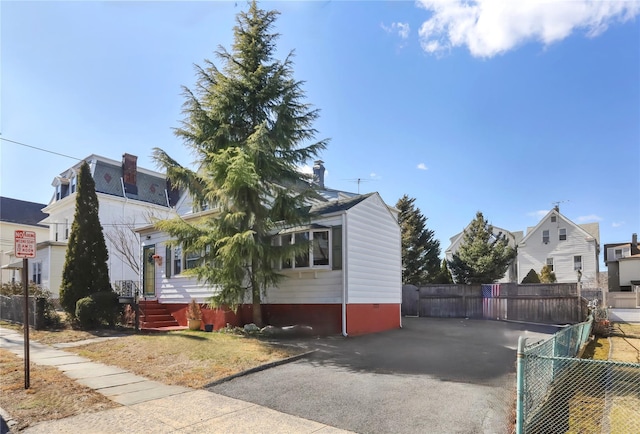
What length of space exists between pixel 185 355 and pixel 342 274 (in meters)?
5.39

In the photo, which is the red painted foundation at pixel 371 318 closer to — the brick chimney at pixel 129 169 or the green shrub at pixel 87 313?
the green shrub at pixel 87 313

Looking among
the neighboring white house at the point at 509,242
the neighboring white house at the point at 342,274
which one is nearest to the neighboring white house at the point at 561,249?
the neighboring white house at the point at 509,242

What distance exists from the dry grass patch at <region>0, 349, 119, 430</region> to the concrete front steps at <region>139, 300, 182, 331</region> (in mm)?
8273

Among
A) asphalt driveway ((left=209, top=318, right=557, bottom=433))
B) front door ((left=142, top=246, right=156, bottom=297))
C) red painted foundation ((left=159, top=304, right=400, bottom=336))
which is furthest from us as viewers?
A: front door ((left=142, top=246, right=156, bottom=297))

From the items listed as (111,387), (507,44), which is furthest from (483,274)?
(111,387)

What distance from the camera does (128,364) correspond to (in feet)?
29.5

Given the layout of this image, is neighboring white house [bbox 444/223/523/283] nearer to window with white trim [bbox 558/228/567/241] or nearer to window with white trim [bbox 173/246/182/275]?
window with white trim [bbox 558/228/567/241]

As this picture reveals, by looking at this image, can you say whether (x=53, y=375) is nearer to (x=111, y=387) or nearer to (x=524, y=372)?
(x=111, y=387)

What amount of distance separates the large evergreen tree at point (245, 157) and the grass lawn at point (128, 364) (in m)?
2.19

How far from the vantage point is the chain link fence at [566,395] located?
15.1 feet

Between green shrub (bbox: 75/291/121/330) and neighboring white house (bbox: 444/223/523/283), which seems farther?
neighboring white house (bbox: 444/223/523/283)

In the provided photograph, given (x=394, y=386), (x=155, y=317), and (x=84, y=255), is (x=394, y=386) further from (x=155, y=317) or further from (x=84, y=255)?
(x=84, y=255)

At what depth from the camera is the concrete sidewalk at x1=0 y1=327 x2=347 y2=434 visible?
5.14 meters

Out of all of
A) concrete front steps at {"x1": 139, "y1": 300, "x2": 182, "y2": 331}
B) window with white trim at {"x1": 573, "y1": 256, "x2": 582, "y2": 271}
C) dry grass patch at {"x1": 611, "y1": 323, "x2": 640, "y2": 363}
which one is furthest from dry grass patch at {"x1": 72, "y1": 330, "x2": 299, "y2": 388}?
window with white trim at {"x1": 573, "y1": 256, "x2": 582, "y2": 271}
